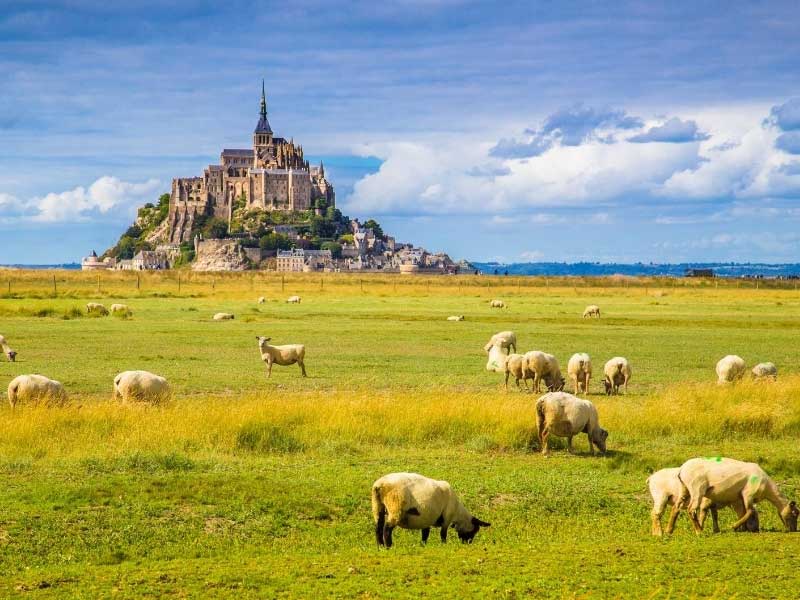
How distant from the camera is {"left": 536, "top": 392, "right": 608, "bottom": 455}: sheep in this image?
16.5m

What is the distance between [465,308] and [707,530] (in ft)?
177

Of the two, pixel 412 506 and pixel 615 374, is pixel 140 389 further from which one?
pixel 615 374

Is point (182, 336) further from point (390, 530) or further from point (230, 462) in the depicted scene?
point (390, 530)

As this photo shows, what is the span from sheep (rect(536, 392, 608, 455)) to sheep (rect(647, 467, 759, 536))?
4.59 metres

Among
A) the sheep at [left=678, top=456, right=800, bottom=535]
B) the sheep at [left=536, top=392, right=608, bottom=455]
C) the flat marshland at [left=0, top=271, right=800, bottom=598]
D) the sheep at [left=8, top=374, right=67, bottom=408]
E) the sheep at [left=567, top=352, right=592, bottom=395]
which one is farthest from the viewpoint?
the sheep at [left=567, top=352, right=592, bottom=395]

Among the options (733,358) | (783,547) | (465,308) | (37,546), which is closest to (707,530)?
(783,547)

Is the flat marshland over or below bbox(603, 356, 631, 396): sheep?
below

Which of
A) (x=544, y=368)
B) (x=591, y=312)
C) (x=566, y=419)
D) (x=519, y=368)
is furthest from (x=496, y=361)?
(x=591, y=312)

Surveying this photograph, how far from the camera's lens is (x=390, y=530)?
1096 cm

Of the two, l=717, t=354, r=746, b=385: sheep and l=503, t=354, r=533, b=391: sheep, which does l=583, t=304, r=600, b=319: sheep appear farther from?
l=503, t=354, r=533, b=391: sheep


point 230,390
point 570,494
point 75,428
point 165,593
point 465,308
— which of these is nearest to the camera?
point 165,593

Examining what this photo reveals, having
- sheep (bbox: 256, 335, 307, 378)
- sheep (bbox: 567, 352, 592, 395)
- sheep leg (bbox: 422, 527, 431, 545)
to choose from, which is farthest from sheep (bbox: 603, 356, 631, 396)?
sheep leg (bbox: 422, 527, 431, 545)

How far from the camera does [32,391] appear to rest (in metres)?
18.7

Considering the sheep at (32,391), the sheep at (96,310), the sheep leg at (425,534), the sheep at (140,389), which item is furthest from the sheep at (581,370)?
the sheep at (96,310)
